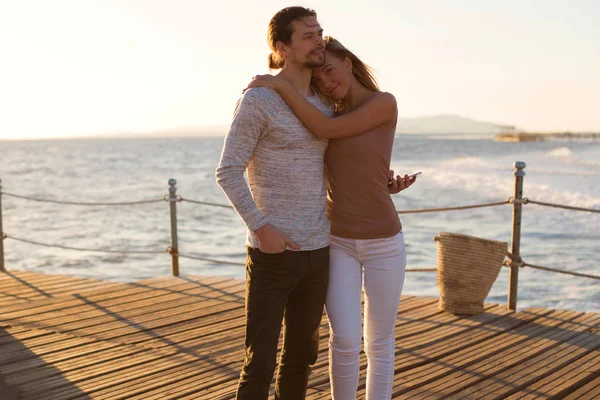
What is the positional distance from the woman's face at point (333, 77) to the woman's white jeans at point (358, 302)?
555mm

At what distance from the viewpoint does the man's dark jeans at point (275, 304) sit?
247cm

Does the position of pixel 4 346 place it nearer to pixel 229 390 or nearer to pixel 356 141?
pixel 229 390

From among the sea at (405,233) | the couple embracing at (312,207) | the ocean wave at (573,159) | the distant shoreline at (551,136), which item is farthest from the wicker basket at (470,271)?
the distant shoreline at (551,136)

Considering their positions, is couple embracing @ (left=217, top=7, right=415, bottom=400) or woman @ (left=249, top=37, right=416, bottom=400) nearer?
couple embracing @ (left=217, top=7, right=415, bottom=400)

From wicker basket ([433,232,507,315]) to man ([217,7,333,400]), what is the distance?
2707 millimetres

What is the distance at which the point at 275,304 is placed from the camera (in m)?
2.48

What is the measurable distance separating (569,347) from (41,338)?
3.36m

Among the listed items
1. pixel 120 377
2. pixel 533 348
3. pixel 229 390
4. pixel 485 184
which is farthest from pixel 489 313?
pixel 485 184

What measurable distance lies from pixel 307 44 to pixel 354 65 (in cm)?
34

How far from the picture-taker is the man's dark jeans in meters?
2.47

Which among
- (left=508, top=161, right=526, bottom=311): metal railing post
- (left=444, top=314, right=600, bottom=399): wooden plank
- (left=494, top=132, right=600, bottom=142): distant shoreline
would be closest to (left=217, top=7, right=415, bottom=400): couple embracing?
(left=444, top=314, right=600, bottom=399): wooden plank

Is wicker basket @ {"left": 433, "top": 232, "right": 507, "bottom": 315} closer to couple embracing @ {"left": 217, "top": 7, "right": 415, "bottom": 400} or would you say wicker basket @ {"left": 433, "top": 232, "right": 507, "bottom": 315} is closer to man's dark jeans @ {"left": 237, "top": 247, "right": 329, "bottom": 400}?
couple embracing @ {"left": 217, "top": 7, "right": 415, "bottom": 400}

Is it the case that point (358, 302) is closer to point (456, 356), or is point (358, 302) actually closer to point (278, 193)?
point (278, 193)

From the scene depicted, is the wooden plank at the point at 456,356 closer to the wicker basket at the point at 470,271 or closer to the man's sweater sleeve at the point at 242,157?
the wicker basket at the point at 470,271
